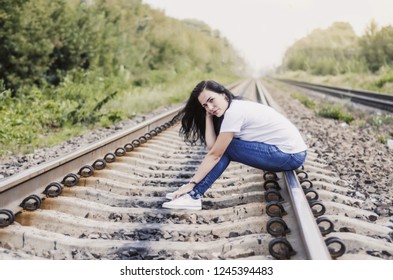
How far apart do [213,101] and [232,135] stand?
0.27 metres

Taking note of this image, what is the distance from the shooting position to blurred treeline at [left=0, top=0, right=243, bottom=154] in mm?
7609

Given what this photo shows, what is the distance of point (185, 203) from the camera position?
10.2 ft

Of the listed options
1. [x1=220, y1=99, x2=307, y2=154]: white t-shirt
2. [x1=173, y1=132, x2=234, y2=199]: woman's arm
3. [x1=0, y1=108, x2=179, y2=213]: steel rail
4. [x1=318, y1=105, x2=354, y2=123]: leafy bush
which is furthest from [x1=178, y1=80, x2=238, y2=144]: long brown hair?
[x1=318, y1=105, x2=354, y2=123]: leafy bush

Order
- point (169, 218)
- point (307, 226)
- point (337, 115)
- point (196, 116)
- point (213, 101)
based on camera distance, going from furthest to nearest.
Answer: point (337, 115)
point (196, 116)
point (213, 101)
point (169, 218)
point (307, 226)

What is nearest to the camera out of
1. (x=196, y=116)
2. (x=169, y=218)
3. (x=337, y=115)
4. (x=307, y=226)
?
(x=307, y=226)

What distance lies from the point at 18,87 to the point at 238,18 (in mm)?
5295

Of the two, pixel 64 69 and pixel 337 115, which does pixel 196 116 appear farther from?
pixel 64 69

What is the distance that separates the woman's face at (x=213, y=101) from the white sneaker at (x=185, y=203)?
2.00 feet

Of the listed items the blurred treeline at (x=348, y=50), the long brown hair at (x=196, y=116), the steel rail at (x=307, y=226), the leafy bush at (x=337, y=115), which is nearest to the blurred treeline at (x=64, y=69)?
the long brown hair at (x=196, y=116)

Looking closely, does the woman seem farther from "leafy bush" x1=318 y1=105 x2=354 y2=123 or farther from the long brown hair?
"leafy bush" x1=318 y1=105 x2=354 y2=123

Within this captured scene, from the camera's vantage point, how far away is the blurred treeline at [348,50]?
39.2ft

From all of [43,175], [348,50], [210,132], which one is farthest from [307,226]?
[348,50]
